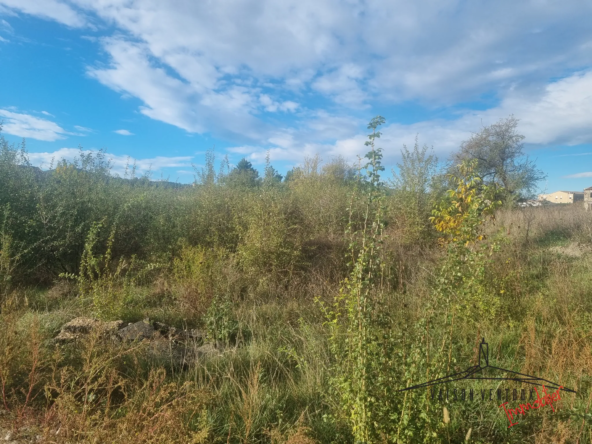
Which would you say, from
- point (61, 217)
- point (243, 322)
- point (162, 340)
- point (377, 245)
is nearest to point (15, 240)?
point (61, 217)


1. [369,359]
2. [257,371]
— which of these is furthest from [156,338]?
[369,359]

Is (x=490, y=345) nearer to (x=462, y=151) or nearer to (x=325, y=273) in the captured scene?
(x=325, y=273)

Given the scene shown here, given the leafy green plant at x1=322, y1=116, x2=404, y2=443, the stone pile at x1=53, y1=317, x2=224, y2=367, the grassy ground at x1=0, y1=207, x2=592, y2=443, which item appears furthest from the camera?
the stone pile at x1=53, y1=317, x2=224, y2=367

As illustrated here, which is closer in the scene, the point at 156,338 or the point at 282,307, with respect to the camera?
the point at 156,338

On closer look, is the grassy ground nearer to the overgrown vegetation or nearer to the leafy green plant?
Answer: the overgrown vegetation

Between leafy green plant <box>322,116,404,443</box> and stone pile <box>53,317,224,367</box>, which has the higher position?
leafy green plant <box>322,116,404,443</box>

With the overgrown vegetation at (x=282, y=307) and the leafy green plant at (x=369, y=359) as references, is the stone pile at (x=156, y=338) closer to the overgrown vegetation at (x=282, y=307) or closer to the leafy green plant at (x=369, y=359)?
the overgrown vegetation at (x=282, y=307)

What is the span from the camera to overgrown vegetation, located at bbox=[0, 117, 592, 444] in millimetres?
2105

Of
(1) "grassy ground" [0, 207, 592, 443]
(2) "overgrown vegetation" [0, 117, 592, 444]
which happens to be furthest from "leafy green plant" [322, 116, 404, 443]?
(1) "grassy ground" [0, 207, 592, 443]

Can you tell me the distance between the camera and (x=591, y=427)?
229 centimetres

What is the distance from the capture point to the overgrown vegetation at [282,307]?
211 centimetres

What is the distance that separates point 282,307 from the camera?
17.0 feet

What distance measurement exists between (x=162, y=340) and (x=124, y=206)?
4.23 meters

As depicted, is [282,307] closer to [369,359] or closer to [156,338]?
[156,338]
